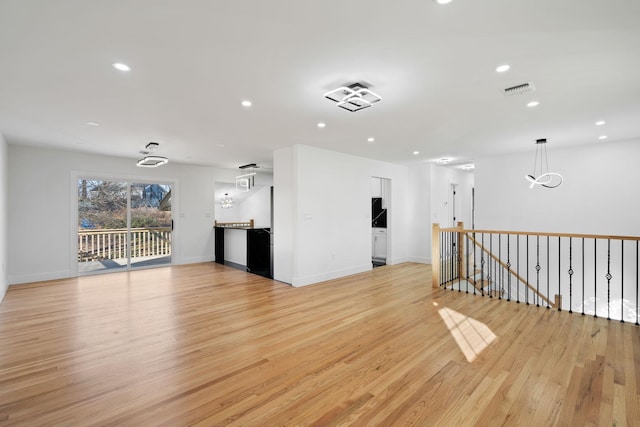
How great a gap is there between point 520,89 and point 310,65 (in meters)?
2.16

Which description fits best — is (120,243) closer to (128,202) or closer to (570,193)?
(128,202)

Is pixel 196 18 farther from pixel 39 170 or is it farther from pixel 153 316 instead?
pixel 39 170

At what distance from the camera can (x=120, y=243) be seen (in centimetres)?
684

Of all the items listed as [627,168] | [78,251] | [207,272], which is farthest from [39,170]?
[627,168]

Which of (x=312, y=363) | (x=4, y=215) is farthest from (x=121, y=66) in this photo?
(x=4, y=215)

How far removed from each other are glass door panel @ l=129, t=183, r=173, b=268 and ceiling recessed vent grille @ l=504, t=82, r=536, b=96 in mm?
7406

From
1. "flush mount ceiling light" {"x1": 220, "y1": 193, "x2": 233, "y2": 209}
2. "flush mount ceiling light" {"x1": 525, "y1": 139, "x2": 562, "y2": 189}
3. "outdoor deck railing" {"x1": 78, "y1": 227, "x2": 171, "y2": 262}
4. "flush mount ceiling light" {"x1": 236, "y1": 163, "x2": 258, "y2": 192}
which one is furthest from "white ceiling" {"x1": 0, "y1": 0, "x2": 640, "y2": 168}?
"flush mount ceiling light" {"x1": 220, "y1": 193, "x2": 233, "y2": 209}

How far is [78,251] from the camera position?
6.25 m

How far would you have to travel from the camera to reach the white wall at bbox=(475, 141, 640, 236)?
17.3 ft

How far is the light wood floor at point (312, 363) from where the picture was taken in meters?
1.96

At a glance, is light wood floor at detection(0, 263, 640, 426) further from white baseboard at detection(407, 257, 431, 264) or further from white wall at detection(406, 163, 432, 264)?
white wall at detection(406, 163, 432, 264)

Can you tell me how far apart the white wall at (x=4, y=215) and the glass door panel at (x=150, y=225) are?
205 centimetres

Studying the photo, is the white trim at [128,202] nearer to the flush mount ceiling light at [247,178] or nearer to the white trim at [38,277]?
the white trim at [38,277]

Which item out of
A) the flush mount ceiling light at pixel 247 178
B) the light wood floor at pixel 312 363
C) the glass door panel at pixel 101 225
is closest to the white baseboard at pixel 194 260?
the glass door panel at pixel 101 225
